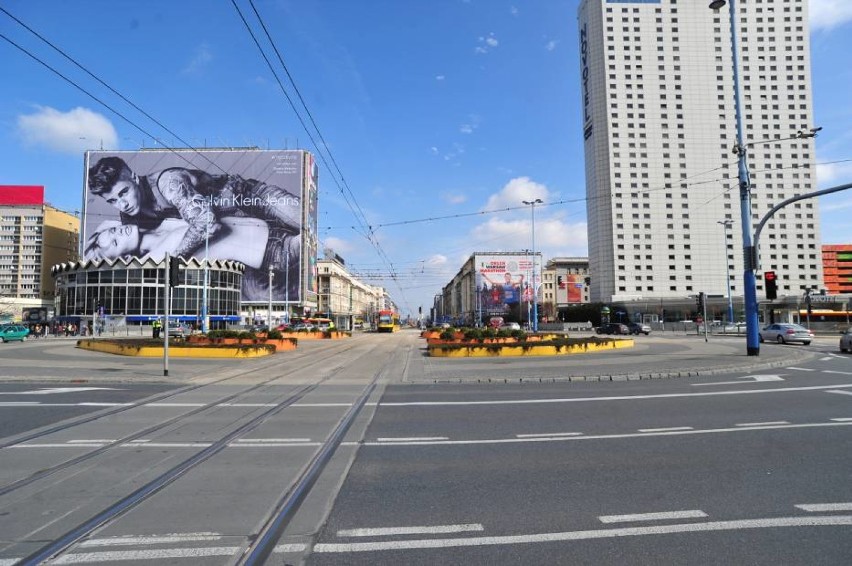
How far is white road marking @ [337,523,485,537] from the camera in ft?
13.6

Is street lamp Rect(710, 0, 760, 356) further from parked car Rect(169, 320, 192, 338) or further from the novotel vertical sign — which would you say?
the novotel vertical sign

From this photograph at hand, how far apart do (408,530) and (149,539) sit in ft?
6.79

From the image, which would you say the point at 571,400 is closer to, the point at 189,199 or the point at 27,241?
the point at 189,199

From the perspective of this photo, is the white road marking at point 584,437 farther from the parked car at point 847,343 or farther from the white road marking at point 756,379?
the parked car at point 847,343

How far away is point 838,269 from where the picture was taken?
552ft

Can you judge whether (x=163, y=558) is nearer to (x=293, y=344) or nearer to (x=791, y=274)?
(x=293, y=344)

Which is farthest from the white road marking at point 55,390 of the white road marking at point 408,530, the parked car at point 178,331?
the parked car at point 178,331

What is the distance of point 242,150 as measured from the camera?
10431 centimetres

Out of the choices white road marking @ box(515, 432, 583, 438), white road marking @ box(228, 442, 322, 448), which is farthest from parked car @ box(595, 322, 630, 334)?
white road marking @ box(228, 442, 322, 448)

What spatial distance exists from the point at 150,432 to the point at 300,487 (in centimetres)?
422

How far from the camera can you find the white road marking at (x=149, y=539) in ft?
13.2

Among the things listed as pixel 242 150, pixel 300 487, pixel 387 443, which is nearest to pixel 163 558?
pixel 300 487

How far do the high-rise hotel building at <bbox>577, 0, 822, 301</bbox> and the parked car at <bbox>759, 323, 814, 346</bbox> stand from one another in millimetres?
84947

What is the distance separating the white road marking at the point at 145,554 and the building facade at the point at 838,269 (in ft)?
680
